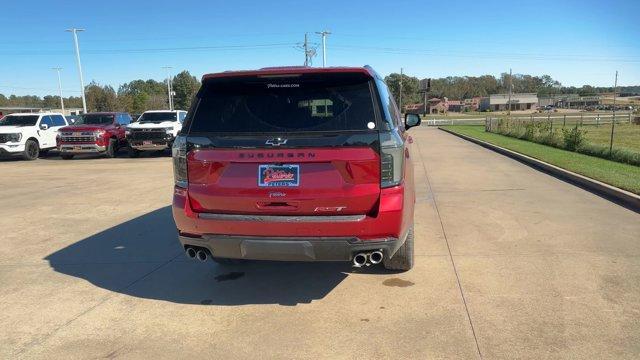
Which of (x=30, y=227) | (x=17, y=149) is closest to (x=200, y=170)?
(x=30, y=227)

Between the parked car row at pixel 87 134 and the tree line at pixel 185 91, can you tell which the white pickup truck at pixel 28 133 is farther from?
the tree line at pixel 185 91

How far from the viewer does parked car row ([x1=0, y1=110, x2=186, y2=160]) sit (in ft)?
59.9

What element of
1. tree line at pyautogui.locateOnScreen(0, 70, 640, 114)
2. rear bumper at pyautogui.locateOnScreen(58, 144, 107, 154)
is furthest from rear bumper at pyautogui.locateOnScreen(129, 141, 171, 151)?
tree line at pyautogui.locateOnScreen(0, 70, 640, 114)

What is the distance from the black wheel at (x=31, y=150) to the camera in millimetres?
18769

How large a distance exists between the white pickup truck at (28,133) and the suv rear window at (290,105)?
691 inches

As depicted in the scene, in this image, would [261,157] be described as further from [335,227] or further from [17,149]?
[17,149]

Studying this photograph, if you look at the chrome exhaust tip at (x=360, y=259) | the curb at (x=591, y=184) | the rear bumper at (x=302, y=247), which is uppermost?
the rear bumper at (x=302, y=247)

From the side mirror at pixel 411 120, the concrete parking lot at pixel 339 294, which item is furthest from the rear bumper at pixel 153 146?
the side mirror at pixel 411 120

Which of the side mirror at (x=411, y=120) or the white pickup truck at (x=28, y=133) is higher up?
the side mirror at (x=411, y=120)

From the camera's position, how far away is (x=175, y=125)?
18688 mm

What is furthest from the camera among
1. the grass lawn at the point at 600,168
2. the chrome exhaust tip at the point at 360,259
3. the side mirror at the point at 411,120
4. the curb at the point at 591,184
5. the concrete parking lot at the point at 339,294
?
the grass lawn at the point at 600,168

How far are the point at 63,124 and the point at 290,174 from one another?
2031cm

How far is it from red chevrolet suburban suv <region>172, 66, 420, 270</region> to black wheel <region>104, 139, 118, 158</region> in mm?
16654

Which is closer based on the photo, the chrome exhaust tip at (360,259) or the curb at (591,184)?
the chrome exhaust tip at (360,259)
